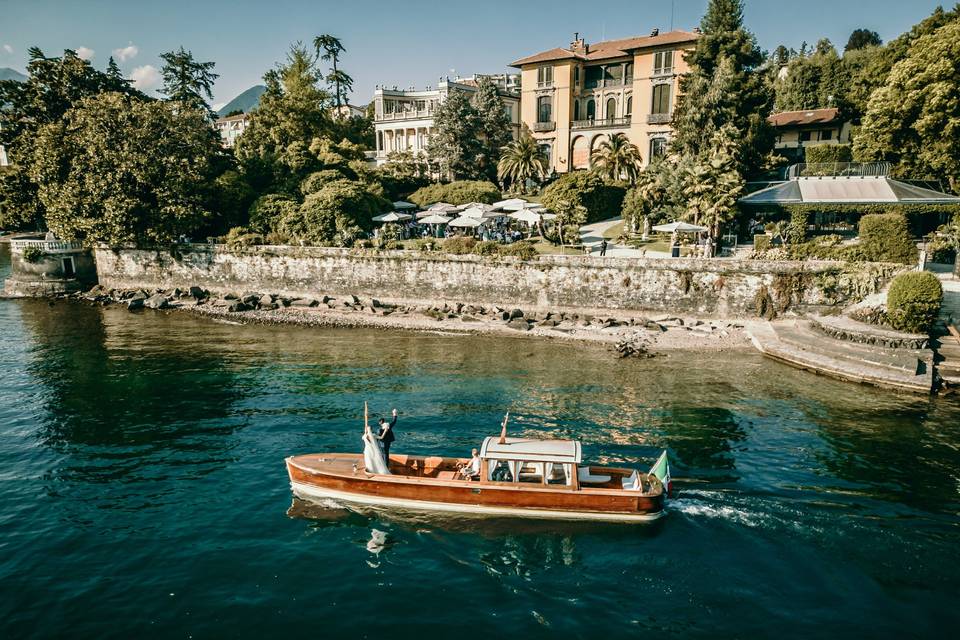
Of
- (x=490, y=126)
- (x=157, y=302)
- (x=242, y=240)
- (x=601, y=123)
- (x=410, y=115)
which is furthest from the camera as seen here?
(x=410, y=115)

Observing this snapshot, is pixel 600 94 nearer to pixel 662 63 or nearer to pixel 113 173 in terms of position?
pixel 662 63

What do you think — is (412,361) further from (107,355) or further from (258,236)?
(258,236)

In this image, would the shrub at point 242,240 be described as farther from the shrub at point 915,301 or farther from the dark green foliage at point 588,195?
the shrub at point 915,301

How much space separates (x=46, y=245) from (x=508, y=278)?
39570 millimetres

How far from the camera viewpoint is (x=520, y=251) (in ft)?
131

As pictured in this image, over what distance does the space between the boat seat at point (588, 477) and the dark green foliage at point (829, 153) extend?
46332 millimetres

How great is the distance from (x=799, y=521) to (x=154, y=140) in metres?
51.5

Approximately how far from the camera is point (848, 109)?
166ft

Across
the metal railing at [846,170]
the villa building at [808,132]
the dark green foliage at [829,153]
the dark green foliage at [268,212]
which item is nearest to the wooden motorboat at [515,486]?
the dark green foliage at [268,212]

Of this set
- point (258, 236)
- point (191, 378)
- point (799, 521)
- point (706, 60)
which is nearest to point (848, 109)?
point (706, 60)

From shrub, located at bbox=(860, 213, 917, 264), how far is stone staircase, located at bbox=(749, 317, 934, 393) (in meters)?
6.41

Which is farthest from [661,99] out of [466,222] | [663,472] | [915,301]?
[663,472]

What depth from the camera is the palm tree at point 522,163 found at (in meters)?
58.9

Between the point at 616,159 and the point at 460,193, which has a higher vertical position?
the point at 616,159
